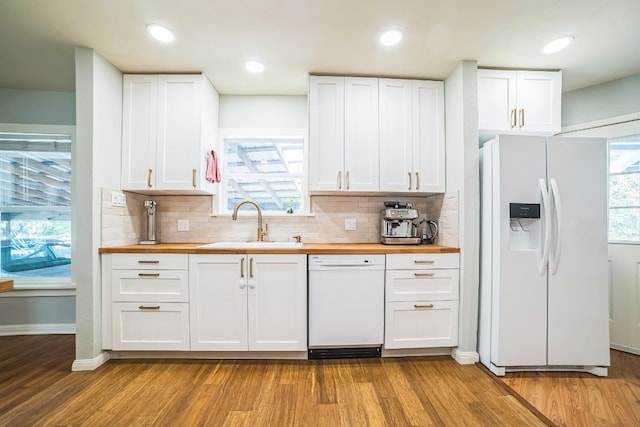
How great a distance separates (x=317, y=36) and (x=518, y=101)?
5.85 feet

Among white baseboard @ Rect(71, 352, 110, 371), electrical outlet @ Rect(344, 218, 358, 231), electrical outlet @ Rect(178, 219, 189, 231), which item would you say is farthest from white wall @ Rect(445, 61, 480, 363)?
white baseboard @ Rect(71, 352, 110, 371)

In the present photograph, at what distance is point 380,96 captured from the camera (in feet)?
8.73

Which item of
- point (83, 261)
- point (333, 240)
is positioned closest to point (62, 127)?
point (83, 261)

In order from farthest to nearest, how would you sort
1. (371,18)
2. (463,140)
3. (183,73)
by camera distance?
(183,73) < (463,140) < (371,18)

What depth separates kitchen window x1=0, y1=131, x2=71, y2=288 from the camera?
9.98 ft

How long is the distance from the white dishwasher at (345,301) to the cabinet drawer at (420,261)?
0.10 meters

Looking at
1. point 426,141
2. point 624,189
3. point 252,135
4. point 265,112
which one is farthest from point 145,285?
point 624,189

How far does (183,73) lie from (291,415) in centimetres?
279

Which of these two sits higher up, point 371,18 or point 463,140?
point 371,18

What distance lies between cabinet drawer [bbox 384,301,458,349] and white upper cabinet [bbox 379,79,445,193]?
3.32 ft

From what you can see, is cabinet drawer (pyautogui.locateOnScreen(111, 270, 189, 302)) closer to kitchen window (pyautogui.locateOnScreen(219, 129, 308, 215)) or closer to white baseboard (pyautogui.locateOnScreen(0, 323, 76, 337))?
kitchen window (pyautogui.locateOnScreen(219, 129, 308, 215))

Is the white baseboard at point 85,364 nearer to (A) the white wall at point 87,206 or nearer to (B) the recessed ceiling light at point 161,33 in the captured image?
(A) the white wall at point 87,206

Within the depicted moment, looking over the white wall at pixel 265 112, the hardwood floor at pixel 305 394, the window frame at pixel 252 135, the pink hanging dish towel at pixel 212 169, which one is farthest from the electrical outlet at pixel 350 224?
the pink hanging dish towel at pixel 212 169

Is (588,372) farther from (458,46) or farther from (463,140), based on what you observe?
(458,46)
